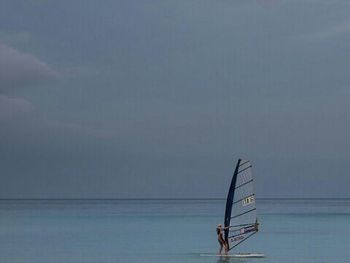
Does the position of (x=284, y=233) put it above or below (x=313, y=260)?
above

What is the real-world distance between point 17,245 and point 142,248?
571 centimetres

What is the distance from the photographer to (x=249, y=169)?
1105 inches

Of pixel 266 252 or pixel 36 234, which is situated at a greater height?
pixel 36 234

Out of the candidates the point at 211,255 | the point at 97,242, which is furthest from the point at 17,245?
the point at 211,255

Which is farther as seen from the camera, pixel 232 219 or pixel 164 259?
pixel 164 259

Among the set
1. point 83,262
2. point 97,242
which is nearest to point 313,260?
point 83,262

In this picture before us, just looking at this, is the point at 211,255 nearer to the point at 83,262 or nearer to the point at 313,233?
the point at 83,262

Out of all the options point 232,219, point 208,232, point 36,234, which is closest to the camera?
point 232,219

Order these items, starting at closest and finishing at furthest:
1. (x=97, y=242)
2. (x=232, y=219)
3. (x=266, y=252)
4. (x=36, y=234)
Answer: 1. (x=232, y=219)
2. (x=266, y=252)
3. (x=97, y=242)
4. (x=36, y=234)

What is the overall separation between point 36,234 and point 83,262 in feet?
65.5

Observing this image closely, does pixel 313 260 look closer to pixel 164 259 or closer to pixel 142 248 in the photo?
pixel 164 259

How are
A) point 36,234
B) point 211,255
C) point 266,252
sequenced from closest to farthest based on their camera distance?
point 211,255 < point 266,252 < point 36,234

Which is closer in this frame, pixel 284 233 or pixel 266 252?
pixel 266 252

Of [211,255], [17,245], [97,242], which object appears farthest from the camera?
[97,242]
